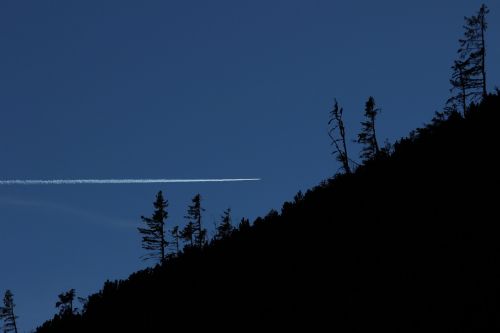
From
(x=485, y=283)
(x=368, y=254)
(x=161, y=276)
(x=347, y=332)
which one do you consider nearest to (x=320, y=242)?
(x=368, y=254)

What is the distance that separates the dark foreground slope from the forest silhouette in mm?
47

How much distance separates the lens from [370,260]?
16984 mm

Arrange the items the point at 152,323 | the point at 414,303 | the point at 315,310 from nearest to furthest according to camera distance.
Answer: the point at 414,303
the point at 315,310
the point at 152,323

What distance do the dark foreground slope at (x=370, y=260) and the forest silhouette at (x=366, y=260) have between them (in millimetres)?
47

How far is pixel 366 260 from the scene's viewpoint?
17125 millimetres

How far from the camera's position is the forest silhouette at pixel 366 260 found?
547 inches

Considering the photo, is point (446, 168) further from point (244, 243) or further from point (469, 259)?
point (244, 243)

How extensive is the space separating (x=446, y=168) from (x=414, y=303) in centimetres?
738

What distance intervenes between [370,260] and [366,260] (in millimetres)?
163

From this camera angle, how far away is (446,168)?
20094 millimetres

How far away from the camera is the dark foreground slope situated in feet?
45.5

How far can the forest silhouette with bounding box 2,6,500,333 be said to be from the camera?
547 inches

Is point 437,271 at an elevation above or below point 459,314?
above

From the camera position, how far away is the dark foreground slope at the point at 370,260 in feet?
45.5
